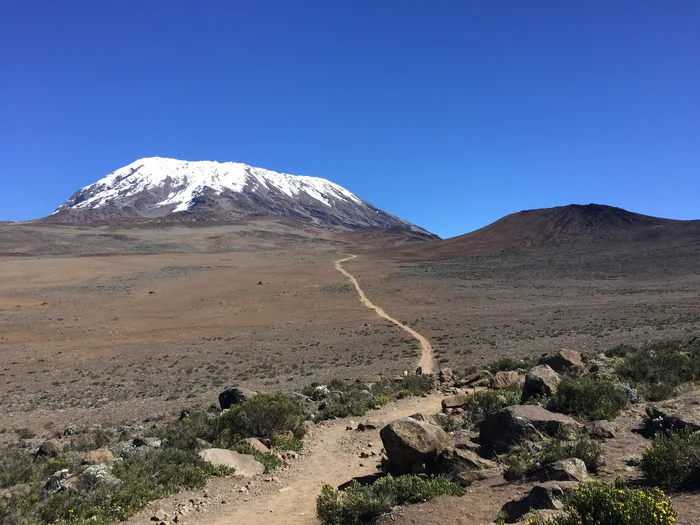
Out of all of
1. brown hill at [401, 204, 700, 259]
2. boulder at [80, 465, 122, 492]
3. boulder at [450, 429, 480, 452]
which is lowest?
boulder at [80, 465, 122, 492]

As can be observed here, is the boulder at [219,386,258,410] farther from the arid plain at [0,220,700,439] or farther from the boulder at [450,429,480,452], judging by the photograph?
the boulder at [450,429,480,452]

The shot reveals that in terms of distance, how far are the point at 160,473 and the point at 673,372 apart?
11.4 meters

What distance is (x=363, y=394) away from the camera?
13102 mm

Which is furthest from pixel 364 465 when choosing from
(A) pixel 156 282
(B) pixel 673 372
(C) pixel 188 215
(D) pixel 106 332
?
(C) pixel 188 215

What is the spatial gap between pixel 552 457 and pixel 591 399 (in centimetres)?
310

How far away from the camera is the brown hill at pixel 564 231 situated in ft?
245

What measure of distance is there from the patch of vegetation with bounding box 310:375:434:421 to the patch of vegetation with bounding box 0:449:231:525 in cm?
406

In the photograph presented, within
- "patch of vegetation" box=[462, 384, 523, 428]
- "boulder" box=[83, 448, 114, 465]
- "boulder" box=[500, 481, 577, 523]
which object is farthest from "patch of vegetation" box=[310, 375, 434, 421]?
"boulder" box=[500, 481, 577, 523]

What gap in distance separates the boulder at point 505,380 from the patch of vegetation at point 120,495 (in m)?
7.75

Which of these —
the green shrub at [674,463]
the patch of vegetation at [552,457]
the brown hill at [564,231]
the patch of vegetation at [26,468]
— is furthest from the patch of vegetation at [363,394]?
the brown hill at [564,231]

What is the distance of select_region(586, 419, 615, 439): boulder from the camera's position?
7316 mm

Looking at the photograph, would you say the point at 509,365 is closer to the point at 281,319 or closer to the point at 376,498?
the point at 376,498

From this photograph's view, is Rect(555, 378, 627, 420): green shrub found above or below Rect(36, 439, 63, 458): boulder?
above

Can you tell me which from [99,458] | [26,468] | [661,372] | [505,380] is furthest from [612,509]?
[661,372]
